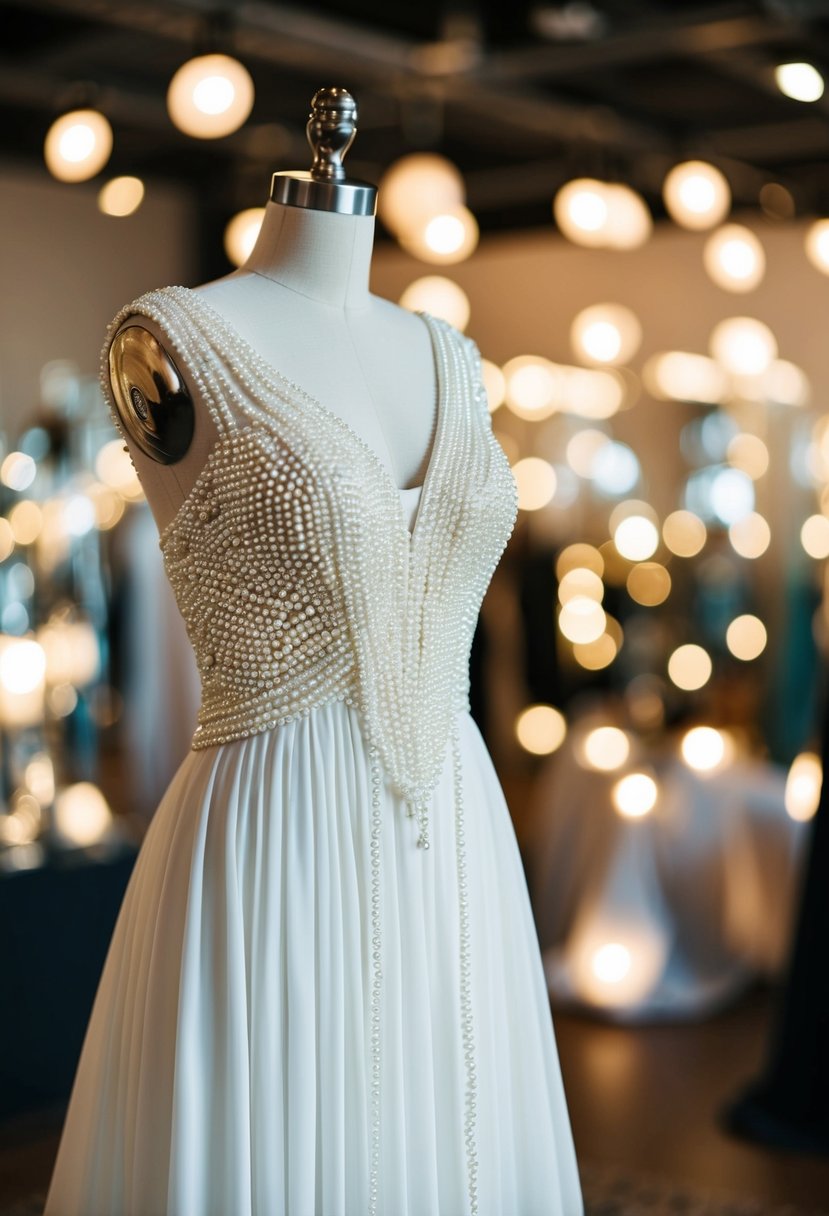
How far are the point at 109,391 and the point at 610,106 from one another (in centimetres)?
580

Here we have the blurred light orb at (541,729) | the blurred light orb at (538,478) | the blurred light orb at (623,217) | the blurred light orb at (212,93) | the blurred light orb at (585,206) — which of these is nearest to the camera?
the blurred light orb at (212,93)

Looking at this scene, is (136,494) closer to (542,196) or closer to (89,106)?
(542,196)

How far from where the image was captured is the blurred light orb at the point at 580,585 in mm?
8484

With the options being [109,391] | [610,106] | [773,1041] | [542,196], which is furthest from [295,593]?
[542,196]

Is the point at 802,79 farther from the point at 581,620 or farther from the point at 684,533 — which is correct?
the point at 581,620

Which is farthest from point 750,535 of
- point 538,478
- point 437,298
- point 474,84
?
point 474,84

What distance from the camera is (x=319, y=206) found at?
5.33 ft

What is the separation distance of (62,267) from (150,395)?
762cm

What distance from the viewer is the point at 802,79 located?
3.76 m

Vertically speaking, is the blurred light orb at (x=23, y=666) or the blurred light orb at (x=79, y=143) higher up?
the blurred light orb at (x=79, y=143)

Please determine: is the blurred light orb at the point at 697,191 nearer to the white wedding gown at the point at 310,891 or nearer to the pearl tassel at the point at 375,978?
the white wedding gown at the point at 310,891

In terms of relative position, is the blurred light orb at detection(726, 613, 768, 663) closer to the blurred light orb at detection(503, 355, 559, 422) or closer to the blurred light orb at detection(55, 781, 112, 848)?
the blurred light orb at detection(503, 355, 559, 422)

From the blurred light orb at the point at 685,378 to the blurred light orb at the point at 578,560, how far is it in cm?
99

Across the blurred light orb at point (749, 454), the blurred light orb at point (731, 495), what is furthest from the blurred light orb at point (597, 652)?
the blurred light orb at point (749, 454)
